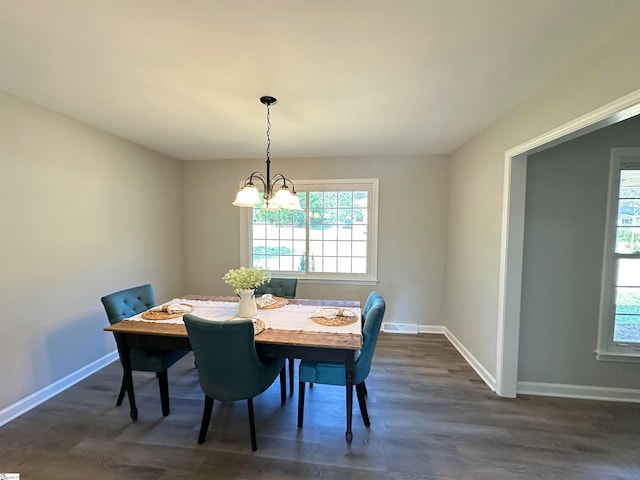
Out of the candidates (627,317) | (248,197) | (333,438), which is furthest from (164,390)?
(627,317)

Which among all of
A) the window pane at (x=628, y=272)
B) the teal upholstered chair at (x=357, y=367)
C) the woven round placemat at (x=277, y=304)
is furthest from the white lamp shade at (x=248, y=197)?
the window pane at (x=628, y=272)

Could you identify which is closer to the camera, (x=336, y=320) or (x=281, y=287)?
(x=336, y=320)

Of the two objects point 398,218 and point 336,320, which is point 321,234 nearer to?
point 398,218

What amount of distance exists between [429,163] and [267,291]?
2.78m

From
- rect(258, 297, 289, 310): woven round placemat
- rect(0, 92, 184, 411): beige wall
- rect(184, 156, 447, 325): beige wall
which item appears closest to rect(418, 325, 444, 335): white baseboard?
rect(184, 156, 447, 325): beige wall

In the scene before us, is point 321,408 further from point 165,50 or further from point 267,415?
point 165,50

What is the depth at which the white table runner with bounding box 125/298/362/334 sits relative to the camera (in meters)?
2.12

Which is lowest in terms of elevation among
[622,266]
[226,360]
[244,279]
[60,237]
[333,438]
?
[333,438]

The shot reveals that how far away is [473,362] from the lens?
3.01 m

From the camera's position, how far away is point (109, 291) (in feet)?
10.0

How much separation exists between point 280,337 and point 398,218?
8.66 ft

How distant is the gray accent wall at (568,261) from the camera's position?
2365mm

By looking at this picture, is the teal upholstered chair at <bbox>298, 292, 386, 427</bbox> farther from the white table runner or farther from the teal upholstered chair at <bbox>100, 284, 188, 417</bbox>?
the teal upholstered chair at <bbox>100, 284, 188, 417</bbox>

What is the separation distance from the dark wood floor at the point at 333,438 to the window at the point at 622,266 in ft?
1.79
